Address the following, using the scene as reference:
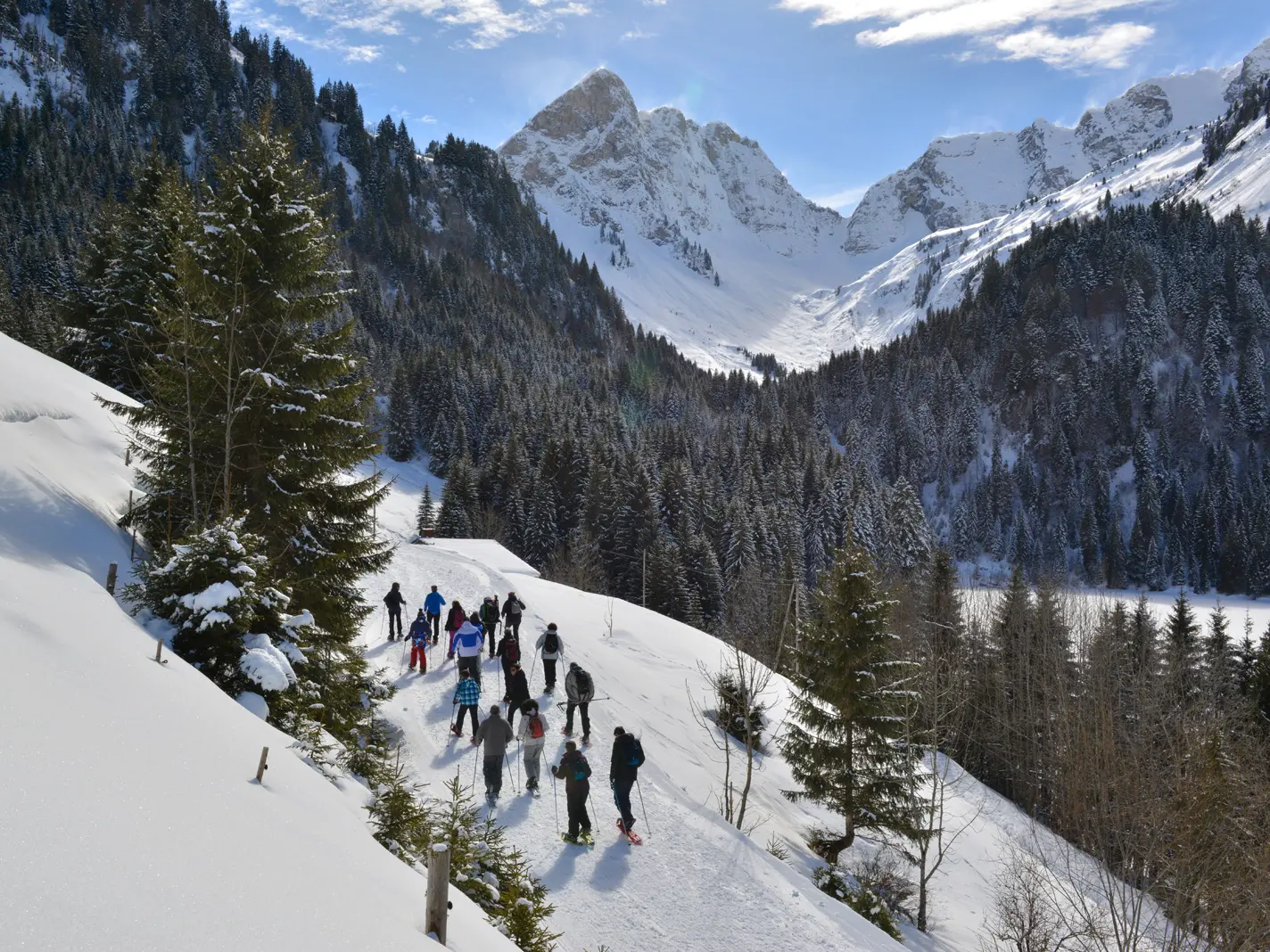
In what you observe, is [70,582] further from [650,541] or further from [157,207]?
[650,541]

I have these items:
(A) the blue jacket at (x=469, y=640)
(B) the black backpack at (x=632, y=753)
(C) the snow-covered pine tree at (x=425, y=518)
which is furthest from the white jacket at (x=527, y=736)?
(C) the snow-covered pine tree at (x=425, y=518)

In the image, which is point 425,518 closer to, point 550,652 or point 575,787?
point 550,652

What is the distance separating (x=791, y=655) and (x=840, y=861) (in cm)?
510

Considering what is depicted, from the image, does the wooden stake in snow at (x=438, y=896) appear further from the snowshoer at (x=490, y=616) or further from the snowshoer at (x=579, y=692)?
the snowshoer at (x=490, y=616)

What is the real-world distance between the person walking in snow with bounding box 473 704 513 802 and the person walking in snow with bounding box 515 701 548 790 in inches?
18.1

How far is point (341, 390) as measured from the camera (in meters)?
14.4

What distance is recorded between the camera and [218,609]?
29.9ft

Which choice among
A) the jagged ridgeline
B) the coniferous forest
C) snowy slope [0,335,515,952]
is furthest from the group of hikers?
the jagged ridgeline

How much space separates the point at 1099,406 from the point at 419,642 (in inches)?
5613

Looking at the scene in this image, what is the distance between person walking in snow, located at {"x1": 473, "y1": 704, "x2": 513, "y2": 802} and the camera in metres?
11.2

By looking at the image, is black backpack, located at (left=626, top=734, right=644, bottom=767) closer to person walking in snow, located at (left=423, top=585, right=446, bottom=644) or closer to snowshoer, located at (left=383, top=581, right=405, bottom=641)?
person walking in snow, located at (left=423, top=585, right=446, bottom=644)

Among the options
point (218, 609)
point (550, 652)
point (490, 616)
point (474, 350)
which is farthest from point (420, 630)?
point (474, 350)

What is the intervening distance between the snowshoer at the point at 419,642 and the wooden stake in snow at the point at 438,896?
11.0m

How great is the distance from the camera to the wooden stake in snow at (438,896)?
5754mm
